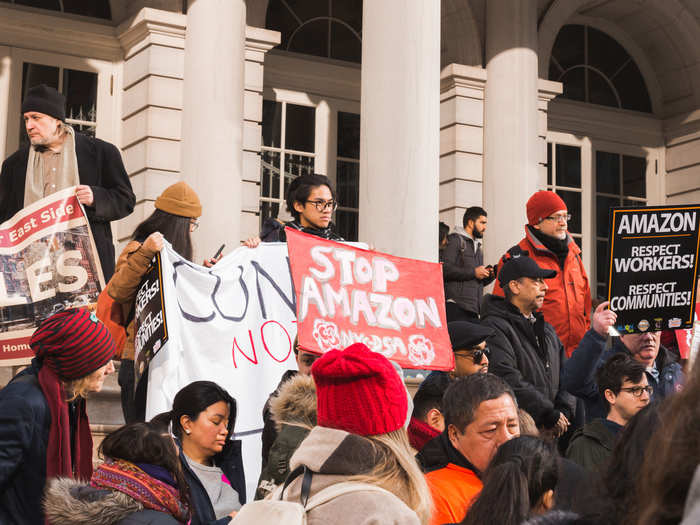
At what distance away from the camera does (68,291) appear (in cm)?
662

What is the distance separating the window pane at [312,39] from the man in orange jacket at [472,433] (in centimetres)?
1047

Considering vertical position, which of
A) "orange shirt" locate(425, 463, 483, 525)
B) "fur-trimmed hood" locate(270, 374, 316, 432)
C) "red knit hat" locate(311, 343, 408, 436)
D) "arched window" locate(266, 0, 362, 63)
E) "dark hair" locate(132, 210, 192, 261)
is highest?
"arched window" locate(266, 0, 362, 63)

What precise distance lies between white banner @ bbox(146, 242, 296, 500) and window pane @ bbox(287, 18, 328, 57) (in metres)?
7.50

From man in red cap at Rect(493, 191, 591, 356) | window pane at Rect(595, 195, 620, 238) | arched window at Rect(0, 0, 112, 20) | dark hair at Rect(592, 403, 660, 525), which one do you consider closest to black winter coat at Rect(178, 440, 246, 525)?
dark hair at Rect(592, 403, 660, 525)

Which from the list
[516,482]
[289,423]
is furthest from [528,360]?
[516,482]

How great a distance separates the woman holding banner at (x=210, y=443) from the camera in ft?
16.8

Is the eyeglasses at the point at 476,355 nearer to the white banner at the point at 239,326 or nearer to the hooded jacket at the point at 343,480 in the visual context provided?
the white banner at the point at 239,326

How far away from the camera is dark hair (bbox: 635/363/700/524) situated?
4.33 ft

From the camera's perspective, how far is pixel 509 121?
539 inches

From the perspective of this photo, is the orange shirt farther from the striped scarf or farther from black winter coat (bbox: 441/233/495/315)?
black winter coat (bbox: 441/233/495/315)

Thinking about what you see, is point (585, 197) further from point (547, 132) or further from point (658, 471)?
point (658, 471)

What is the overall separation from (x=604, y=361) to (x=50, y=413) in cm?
399

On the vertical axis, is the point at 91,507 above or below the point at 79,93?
below

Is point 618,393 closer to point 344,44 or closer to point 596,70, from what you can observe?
point 344,44
